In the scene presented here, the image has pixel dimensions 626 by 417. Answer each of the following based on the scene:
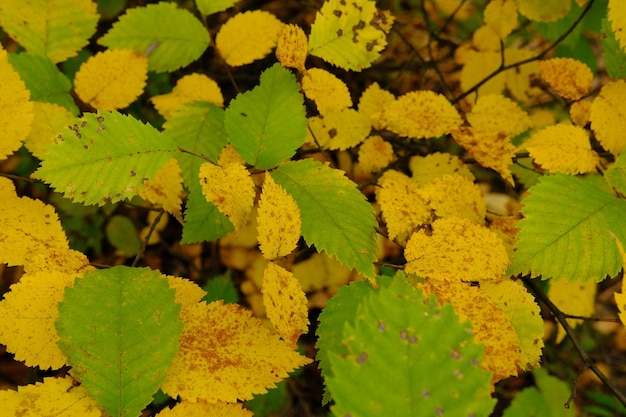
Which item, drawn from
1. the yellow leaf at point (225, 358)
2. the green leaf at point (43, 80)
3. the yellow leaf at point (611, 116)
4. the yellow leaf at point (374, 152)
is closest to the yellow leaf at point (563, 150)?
the yellow leaf at point (611, 116)

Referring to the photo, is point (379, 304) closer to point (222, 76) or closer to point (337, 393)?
point (337, 393)

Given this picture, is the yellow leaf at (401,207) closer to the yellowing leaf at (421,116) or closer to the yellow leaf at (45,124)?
the yellowing leaf at (421,116)

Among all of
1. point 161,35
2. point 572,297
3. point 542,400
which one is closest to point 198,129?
point 161,35

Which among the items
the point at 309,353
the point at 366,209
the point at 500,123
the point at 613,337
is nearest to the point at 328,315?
the point at 366,209

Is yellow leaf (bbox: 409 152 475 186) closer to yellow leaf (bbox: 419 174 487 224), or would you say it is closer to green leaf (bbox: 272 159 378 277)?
yellow leaf (bbox: 419 174 487 224)

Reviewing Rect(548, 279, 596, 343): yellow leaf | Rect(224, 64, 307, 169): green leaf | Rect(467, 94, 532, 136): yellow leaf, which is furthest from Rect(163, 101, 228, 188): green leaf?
Rect(548, 279, 596, 343): yellow leaf

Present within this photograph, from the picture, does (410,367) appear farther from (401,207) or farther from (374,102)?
(374,102)
